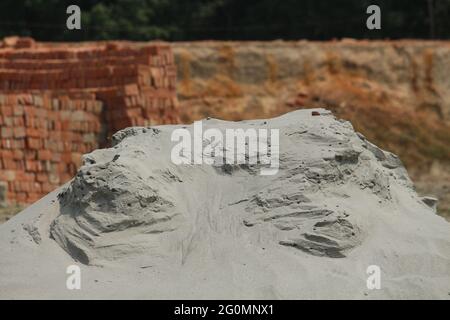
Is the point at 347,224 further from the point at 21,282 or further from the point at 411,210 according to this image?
the point at 21,282

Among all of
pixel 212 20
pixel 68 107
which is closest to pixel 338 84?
pixel 212 20

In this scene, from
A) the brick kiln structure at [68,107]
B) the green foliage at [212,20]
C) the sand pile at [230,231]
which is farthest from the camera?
the green foliage at [212,20]

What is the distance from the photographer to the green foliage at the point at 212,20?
36.1 meters

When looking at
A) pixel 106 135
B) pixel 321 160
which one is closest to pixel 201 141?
pixel 321 160

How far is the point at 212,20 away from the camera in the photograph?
38.0m

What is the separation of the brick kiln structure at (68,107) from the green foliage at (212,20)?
1033 cm

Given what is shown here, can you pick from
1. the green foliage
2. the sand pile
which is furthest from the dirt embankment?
the sand pile

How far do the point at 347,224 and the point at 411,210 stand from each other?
3.21ft

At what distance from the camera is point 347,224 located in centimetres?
877

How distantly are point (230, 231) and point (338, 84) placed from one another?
866 inches

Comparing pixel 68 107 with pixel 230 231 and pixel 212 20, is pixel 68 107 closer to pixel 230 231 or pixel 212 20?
pixel 230 231

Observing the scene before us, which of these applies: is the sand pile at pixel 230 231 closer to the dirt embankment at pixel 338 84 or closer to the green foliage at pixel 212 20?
the dirt embankment at pixel 338 84

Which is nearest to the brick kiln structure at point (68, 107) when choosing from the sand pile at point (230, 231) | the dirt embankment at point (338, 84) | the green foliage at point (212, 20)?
the dirt embankment at point (338, 84)
